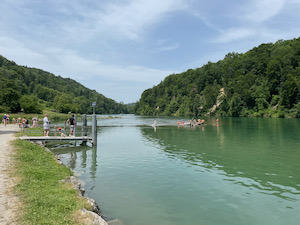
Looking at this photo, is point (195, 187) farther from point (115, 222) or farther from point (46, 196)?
point (46, 196)

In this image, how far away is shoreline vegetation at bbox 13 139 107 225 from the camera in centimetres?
648

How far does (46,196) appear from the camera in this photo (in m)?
8.05

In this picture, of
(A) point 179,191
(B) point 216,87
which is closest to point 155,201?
(A) point 179,191

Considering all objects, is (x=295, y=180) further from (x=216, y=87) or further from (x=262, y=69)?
(x=216, y=87)

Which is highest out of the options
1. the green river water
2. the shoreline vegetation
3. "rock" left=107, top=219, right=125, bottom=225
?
the shoreline vegetation

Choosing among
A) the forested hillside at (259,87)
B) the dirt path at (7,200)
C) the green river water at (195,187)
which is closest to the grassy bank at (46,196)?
the dirt path at (7,200)

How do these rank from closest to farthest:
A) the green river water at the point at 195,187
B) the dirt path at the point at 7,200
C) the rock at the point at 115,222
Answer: the dirt path at the point at 7,200
the rock at the point at 115,222
the green river water at the point at 195,187

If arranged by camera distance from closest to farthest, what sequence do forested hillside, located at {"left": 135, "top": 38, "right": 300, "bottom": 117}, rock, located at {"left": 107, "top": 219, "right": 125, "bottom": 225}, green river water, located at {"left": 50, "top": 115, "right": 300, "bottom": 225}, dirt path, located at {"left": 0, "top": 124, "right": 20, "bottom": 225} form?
1. dirt path, located at {"left": 0, "top": 124, "right": 20, "bottom": 225}
2. rock, located at {"left": 107, "top": 219, "right": 125, "bottom": 225}
3. green river water, located at {"left": 50, "top": 115, "right": 300, "bottom": 225}
4. forested hillside, located at {"left": 135, "top": 38, "right": 300, "bottom": 117}

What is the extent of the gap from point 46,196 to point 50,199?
0.35 meters

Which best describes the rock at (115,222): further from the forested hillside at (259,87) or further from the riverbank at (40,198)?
the forested hillside at (259,87)

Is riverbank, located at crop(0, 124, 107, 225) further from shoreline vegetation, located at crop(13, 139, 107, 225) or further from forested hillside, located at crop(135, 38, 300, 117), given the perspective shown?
forested hillside, located at crop(135, 38, 300, 117)

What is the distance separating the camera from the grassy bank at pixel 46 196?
21.3 ft

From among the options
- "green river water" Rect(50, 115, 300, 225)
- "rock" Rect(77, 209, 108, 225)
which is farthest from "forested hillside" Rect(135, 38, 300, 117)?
"rock" Rect(77, 209, 108, 225)

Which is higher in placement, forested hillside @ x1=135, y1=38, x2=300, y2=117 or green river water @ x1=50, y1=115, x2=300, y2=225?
forested hillside @ x1=135, y1=38, x2=300, y2=117
